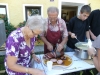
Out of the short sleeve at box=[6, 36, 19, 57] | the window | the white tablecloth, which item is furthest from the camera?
the window

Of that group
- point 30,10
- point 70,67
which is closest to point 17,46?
point 70,67

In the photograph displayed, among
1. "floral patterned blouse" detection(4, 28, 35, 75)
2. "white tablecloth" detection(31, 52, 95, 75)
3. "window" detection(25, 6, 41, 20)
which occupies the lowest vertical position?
"white tablecloth" detection(31, 52, 95, 75)

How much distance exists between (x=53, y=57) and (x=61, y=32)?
19.0 inches

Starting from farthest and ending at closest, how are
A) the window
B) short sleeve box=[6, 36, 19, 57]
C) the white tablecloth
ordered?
the window → the white tablecloth → short sleeve box=[6, 36, 19, 57]

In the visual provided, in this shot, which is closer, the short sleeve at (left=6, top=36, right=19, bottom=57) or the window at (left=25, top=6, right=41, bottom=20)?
the short sleeve at (left=6, top=36, right=19, bottom=57)

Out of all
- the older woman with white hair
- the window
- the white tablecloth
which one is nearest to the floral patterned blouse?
the older woman with white hair

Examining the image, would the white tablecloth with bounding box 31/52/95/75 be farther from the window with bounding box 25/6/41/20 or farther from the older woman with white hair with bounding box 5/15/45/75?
the window with bounding box 25/6/41/20

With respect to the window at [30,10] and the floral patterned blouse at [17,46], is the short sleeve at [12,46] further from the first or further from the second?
the window at [30,10]

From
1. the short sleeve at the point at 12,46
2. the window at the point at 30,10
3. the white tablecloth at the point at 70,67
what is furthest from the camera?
the window at the point at 30,10

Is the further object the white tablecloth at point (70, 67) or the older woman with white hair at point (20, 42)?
the white tablecloth at point (70, 67)

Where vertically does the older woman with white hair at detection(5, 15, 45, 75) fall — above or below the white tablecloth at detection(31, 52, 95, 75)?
above

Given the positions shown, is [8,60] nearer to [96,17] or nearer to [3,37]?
[3,37]

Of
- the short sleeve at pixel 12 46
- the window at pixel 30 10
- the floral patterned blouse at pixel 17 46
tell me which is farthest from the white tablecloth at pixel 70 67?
the window at pixel 30 10

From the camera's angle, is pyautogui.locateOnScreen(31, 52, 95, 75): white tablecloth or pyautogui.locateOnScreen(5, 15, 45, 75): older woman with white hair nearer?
pyautogui.locateOnScreen(5, 15, 45, 75): older woman with white hair
